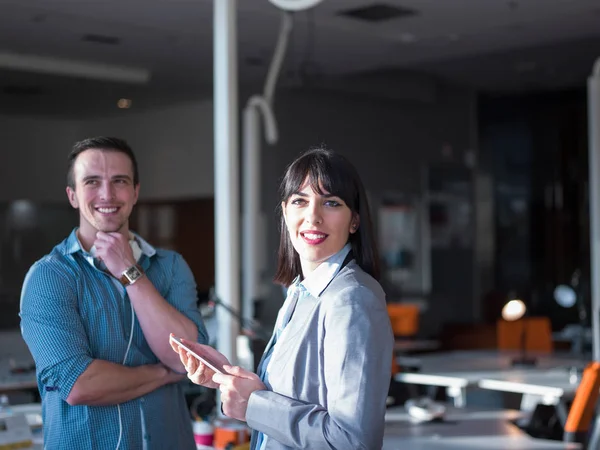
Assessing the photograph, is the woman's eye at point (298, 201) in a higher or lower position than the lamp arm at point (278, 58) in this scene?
lower

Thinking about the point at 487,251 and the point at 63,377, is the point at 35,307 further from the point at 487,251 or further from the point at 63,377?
the point at 487,251

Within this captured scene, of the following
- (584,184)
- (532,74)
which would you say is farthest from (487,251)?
(532,74)

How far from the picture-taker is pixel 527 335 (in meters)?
8.53

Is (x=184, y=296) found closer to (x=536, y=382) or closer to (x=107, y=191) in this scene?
(x=107, y=191)

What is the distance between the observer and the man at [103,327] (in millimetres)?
2371

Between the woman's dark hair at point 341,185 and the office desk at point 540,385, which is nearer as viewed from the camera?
the woman's dark hair at point 341,185

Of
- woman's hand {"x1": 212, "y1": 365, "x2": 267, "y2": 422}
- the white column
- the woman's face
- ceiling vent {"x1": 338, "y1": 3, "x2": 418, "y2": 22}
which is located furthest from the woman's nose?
ceiling vent {"x1": 338, "y1": 3, "x2": 418, "y2": 22}

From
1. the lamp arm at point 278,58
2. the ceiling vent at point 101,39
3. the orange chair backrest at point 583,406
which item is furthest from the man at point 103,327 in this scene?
the ceiling vent at point 101,39

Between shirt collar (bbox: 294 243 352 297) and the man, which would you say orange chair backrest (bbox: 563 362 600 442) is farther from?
shirt collar (bbox: 294 243 352 297)

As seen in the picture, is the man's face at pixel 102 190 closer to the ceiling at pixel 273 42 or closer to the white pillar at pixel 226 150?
the white pillar at pixel 226 150

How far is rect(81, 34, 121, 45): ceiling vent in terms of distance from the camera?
8.69 meters

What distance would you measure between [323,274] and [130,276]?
66 centimetres

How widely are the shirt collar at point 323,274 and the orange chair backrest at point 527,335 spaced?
6715 millimetres

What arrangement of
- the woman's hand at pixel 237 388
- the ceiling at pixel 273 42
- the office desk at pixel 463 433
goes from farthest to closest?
the ceiling at pixel 273 42
the office desk at pixel 463 433
the woman's hand at pixel 237 388
